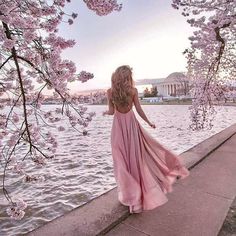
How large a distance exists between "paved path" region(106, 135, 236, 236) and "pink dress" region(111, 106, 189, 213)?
24 cm

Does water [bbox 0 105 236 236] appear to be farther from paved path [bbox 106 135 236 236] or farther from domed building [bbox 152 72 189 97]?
domed building [bbox 152 72 189 97]

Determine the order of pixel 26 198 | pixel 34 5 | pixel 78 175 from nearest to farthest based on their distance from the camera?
Answer: pixel 34 5 < pixel 26 198 < pixel 78 175

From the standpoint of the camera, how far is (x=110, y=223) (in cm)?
409

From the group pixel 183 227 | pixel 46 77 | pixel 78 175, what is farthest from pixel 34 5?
pixel 78 175

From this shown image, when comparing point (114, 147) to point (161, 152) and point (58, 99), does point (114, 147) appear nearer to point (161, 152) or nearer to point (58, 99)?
point (161, 152)

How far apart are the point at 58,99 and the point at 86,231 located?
70.1 inches

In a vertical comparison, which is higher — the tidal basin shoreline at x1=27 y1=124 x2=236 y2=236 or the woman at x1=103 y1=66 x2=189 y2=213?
the woman at x1=103 y1=66 x2=189 y2=213

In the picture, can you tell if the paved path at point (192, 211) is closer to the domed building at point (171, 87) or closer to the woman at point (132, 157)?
the woman at point (132, 157)

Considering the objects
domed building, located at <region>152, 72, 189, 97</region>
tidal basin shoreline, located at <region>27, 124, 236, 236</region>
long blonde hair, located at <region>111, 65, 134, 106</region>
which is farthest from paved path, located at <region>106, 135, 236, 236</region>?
domed building, located at <region>152, 72, 189, 97</region>

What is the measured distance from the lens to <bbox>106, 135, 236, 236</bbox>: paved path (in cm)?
400

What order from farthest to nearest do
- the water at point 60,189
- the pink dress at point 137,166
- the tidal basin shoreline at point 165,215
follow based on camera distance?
the water at point 60,189
the pink dress at point 137,166
the tidal basin shoreline at point 165,215

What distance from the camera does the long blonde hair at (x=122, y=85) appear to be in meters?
4.46

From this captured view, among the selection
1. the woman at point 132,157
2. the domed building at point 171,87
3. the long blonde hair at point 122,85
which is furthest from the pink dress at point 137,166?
the domed building at point 171,87

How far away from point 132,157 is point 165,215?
0.96 meters
